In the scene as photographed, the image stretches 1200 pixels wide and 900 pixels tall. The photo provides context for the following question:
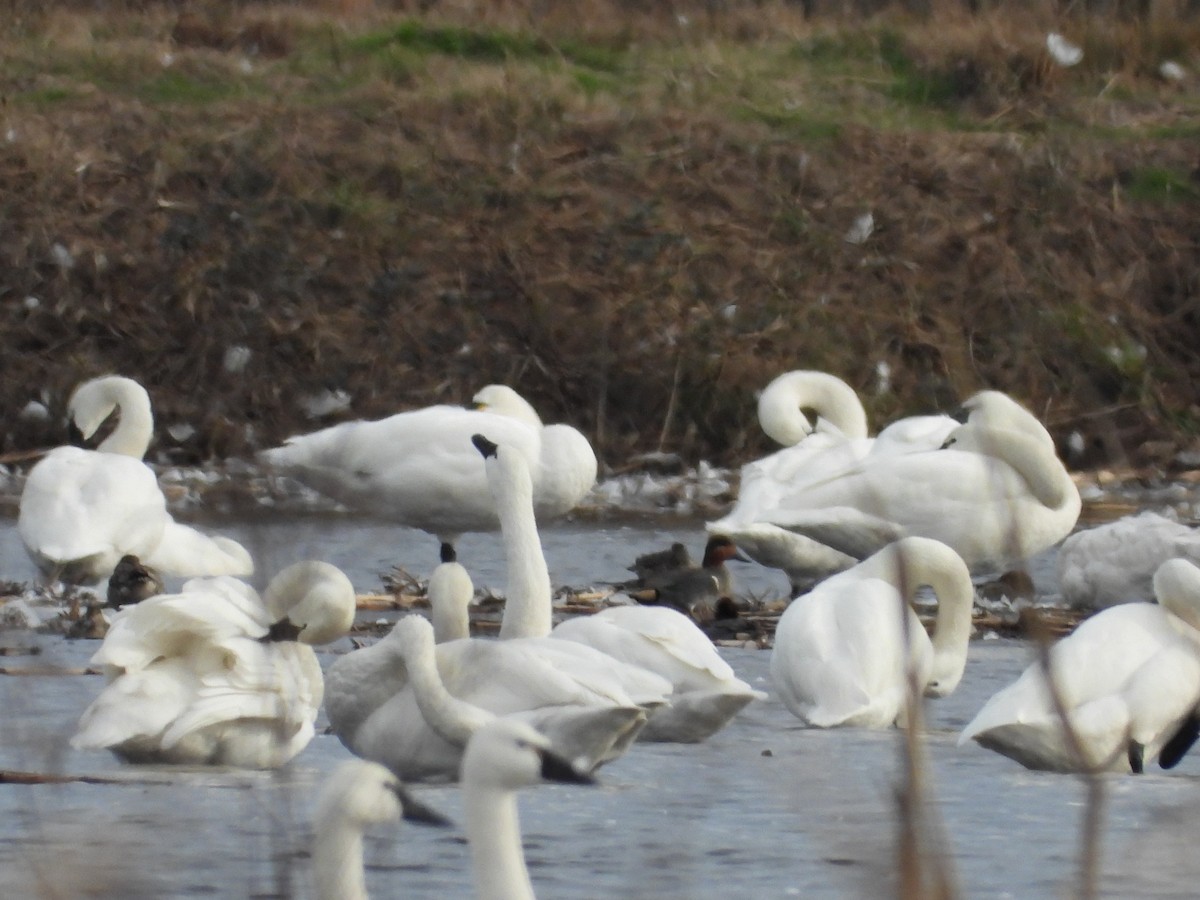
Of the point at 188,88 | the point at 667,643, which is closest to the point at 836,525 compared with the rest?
the point at 667,643

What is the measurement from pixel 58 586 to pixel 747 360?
7.24 meters

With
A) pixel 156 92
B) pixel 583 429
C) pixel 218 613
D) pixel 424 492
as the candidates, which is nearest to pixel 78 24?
pixel 156 92

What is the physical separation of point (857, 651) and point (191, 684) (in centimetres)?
173

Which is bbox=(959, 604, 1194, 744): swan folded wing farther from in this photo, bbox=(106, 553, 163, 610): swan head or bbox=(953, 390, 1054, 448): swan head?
bbox=(953, 390, 1054, 448): swan head

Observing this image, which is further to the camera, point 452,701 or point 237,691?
point 237,691

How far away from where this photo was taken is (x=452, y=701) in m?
5.56

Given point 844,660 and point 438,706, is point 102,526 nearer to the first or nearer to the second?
point 844,660

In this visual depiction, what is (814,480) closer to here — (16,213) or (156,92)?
(16,213)

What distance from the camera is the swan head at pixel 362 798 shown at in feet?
10.6

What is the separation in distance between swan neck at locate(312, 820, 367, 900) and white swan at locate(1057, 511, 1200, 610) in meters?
5.90

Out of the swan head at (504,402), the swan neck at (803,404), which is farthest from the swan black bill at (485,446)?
the swan neck at (803,404)

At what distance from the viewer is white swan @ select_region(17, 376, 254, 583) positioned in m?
9.79

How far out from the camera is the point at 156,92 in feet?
70.9

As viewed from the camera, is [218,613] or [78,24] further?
[78,24]
